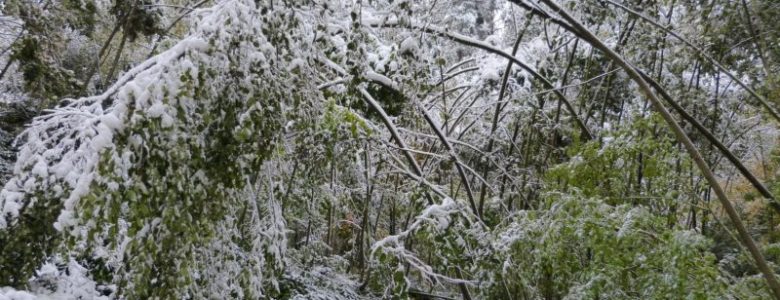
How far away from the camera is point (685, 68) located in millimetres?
5320

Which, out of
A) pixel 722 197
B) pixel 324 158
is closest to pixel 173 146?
pixel 324 158

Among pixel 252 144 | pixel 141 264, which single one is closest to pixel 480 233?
pixel 252 144

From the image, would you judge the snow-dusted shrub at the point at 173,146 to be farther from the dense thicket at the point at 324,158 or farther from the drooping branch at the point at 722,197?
the drooping branch at the point at 722,197

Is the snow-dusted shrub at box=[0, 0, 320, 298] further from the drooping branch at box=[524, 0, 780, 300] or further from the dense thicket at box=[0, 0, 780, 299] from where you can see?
the drooping branch at box=[524, 0, 780, 300]

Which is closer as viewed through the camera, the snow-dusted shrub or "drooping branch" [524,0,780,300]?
the snow-dusted shrub

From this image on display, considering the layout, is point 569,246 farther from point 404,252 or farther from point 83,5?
point 83,5

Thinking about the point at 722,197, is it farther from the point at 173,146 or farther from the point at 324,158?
the point at 324,158

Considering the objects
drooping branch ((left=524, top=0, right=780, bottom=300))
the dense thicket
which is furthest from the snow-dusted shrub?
drooping branch ((left=524, top=0, right=780, bottom=300))

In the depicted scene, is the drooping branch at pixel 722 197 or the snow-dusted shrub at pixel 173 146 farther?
the drooping branch at pixel 722 197

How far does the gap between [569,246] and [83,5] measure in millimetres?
4290

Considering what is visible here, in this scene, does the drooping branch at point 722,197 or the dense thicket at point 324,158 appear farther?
the drooping branch at point 722,197

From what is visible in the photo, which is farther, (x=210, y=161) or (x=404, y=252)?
(x=404, y=252)

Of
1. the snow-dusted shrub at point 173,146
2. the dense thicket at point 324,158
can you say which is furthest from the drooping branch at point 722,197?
the snow-dusted shrub at point 173,146

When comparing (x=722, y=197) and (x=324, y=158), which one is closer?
(x=722, y=197)
